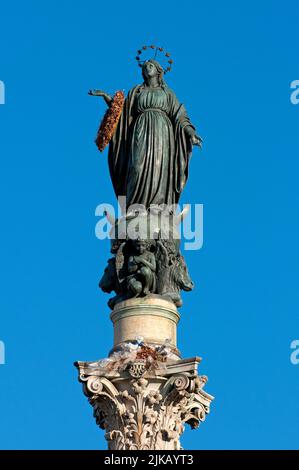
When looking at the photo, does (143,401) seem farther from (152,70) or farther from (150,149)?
(152,70)

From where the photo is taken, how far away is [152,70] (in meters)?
39.7

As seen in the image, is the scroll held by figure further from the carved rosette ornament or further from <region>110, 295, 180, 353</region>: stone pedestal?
the carved rosette ornament

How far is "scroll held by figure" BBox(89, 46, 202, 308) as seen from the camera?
37000mm

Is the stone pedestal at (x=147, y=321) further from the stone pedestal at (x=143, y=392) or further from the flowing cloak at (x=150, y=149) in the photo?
the flowing cloak at (x=150, y=149)

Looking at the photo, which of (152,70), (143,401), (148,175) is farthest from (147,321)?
(152,70)

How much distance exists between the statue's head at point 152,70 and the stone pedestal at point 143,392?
746 cm

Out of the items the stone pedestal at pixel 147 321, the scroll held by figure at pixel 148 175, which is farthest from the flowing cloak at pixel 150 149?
the stone pedestal at pixel 147 321

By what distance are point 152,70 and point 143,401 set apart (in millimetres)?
9330

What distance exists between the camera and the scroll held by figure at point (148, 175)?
3700 cm

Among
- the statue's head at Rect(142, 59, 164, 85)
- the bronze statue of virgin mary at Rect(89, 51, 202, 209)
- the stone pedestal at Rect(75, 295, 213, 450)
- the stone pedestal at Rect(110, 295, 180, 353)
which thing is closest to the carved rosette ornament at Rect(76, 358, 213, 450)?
the stone pedestal at Rect(75, 295, 213, 450)

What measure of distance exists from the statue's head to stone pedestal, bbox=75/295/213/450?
7463mm

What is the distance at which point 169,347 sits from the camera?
118 ft
